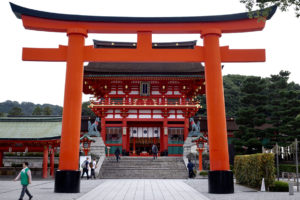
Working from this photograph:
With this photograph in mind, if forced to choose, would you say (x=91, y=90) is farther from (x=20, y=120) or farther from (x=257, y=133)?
(x=257, y=133)

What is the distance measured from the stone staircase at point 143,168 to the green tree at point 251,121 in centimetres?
615

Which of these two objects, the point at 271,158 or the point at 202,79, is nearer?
the point at 271,158

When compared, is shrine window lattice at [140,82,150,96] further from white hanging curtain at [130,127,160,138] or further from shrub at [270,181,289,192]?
shrub at [270,181,289,192]

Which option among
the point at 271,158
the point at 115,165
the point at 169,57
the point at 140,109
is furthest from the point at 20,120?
the point at 271,158

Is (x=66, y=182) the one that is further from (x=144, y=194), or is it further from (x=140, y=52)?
→ (x=140, y=52)

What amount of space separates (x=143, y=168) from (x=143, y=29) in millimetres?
13554

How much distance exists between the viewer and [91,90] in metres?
31.7

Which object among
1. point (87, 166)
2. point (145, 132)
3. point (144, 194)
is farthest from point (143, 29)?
point (145, 132)

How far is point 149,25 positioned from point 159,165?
14.3m

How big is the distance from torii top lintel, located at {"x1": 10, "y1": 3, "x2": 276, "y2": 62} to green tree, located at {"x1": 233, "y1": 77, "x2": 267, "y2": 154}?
49.2 feet

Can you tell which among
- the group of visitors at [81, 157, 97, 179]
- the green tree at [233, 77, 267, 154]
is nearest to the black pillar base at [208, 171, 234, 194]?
the group of visitors at [81, 157, 97, 179]

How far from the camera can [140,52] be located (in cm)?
1257

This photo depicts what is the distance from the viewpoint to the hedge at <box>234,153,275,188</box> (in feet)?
41.1

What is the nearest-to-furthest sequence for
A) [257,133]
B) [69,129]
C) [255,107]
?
[69,129] → [257,133] → [255,107]
